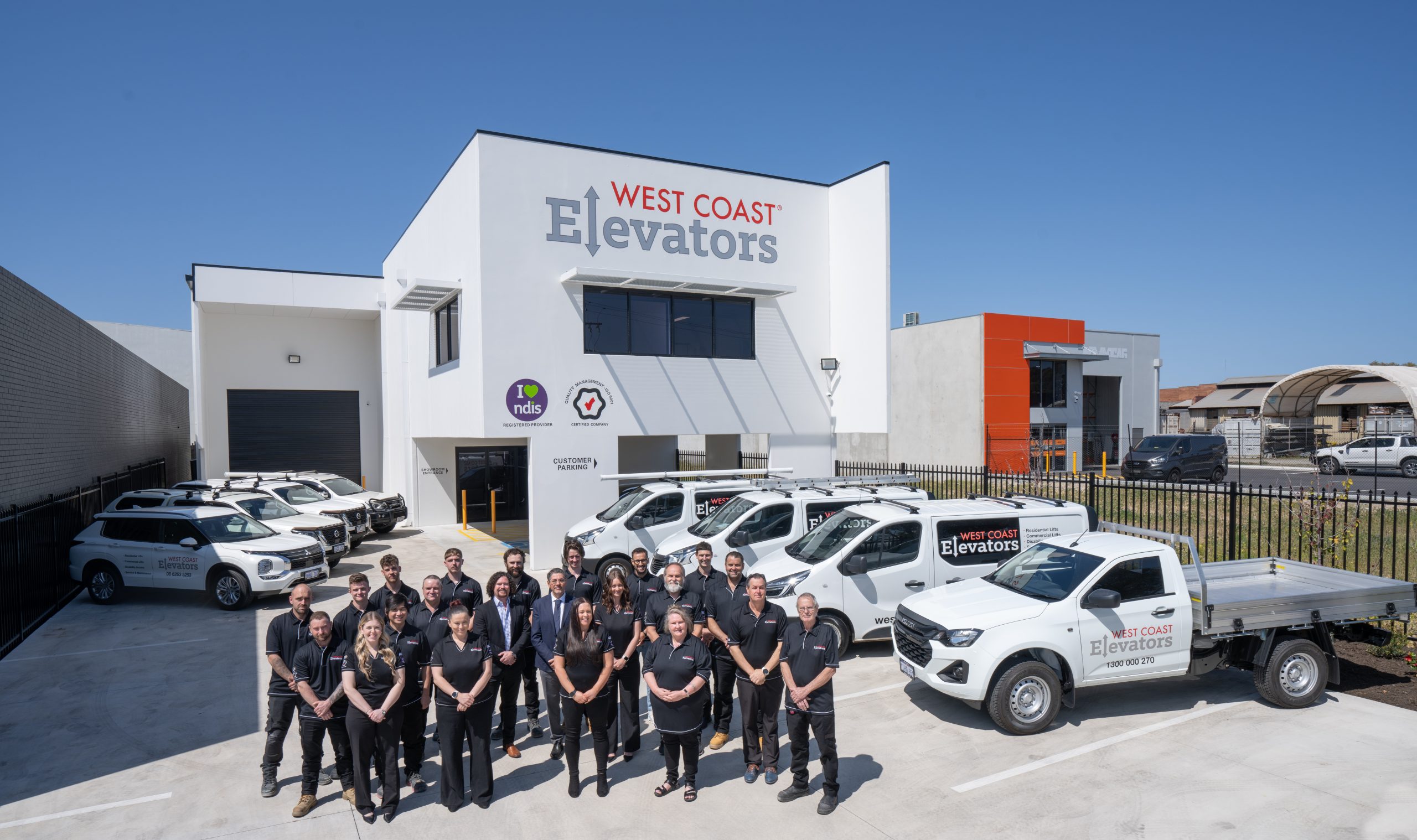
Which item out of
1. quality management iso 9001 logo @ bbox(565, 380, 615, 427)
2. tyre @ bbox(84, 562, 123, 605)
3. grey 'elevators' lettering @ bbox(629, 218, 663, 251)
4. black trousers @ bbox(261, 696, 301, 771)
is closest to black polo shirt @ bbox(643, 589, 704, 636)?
black trousers @ bbox(261, 696, 301, 771)

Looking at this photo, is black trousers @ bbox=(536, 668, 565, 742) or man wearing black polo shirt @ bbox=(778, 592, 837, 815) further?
black trousers @ bbox=(536, 668, 565, 742)

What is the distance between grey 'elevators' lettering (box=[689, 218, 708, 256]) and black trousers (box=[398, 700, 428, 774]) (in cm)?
1272

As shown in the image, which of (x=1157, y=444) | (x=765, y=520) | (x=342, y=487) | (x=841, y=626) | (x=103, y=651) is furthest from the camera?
(x=1157, y=444)

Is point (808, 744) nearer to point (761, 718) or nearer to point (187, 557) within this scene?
point (761, 718)

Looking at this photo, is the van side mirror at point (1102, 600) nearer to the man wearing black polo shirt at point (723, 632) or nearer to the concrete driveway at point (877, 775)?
the concrete driveway at point (877, 775)

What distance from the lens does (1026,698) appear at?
729 centimetres

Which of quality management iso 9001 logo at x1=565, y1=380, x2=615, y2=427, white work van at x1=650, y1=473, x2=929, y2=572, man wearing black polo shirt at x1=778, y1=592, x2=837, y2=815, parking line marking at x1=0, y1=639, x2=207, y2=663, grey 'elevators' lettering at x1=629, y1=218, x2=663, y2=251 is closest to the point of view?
man wearing black polo shirt at x1=778, y1=592, x2=837, y2=815

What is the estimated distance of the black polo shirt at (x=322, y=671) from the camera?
5.97 meters

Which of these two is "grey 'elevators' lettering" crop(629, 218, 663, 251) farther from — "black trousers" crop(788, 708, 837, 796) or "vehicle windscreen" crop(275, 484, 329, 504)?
"black trousers" crop(788, 708, 837, 796)

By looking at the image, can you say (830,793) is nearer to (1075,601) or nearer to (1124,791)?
(1124,791)

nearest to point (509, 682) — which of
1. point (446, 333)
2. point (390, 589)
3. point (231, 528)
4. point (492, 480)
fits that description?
point (390, 589)

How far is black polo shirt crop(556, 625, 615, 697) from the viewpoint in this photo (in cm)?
615

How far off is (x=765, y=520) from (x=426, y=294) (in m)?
9.55

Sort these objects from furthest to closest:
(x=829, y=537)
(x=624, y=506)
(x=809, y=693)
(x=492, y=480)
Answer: (x=492, y=480) < (x=624, y=506) < (x=829, y=537) < (x=809, y=693)
